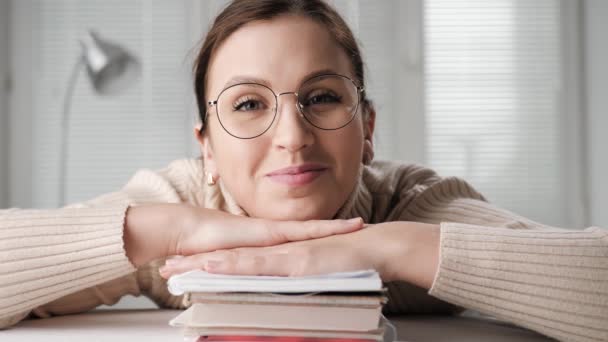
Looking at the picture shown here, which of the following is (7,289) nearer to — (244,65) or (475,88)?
(244,65)

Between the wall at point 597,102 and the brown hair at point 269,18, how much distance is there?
2.76m

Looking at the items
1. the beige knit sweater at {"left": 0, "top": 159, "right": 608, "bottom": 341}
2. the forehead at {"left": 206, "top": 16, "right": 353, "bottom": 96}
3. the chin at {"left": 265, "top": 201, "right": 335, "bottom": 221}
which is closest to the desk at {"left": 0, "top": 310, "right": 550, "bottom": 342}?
the beige knit sweater at {"left": 0, "top": 159, "right": 608, "bottom": 341}

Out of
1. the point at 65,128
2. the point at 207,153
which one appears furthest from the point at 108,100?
the point at 207,153

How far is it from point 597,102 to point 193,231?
3.27 metres

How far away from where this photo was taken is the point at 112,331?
102cm

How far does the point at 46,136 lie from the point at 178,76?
869mm

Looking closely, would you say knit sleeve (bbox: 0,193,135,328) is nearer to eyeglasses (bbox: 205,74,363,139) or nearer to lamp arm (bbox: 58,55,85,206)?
eyeglasses (bbox: 205,74,363,139)

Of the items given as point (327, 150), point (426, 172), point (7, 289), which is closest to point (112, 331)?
point (7, 289)

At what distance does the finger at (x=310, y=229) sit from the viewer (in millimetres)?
988

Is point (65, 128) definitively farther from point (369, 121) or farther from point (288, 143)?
point (288, 143)

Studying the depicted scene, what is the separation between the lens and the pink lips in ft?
3.59

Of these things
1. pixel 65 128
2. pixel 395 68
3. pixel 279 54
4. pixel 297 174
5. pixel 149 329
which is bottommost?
pixel 149 329

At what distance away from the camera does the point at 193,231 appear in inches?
Result: 42.1

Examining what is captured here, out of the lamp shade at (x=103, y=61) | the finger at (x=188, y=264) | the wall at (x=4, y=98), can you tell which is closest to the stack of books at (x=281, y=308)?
the finger at (x=188, y=264)
